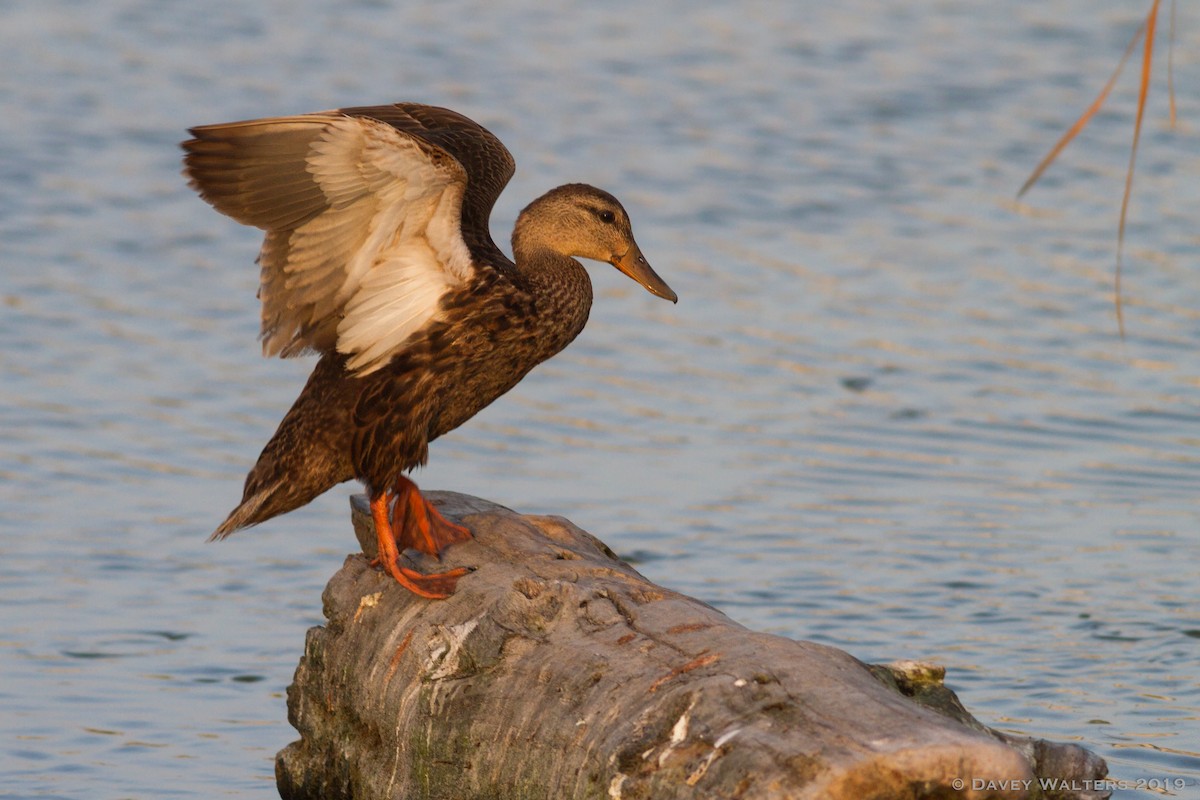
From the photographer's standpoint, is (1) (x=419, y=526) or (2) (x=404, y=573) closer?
(2) (x=404, y=573)

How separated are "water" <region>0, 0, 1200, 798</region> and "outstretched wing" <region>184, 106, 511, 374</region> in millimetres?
1321

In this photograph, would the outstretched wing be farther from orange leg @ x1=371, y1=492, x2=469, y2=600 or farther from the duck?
orange leg @ x1=371, y1=492, x2=469, y2=600

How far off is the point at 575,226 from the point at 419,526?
1.31 metres

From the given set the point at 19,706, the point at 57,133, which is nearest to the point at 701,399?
the point at 19,706

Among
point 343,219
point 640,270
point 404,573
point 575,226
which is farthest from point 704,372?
point 404,573

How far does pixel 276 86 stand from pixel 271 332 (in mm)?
8422

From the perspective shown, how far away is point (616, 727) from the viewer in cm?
391

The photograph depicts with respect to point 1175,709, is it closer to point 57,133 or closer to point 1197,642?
point 1197,642

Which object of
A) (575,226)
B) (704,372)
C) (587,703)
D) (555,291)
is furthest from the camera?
Answer: (704,372)

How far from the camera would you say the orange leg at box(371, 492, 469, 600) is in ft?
15.5

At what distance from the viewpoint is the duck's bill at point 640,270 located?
625 cm

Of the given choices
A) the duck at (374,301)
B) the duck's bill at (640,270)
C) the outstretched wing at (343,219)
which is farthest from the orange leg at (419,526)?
the duck's bill at (640,270)

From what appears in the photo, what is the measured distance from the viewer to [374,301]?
5285mm

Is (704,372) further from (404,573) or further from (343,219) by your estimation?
(404,573)
